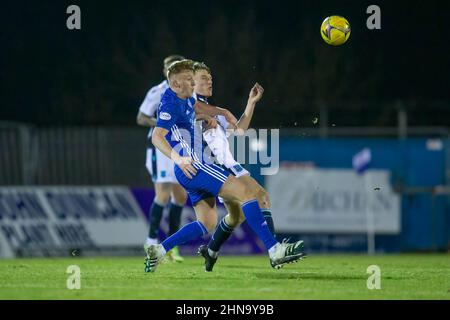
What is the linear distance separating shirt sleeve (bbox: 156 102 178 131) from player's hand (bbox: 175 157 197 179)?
16.3 inches

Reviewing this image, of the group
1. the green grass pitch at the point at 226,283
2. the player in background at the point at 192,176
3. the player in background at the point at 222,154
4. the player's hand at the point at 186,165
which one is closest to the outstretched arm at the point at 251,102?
the player in background at the point at 222,154

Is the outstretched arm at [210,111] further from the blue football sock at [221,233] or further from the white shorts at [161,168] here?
the white shorts at [161,168]

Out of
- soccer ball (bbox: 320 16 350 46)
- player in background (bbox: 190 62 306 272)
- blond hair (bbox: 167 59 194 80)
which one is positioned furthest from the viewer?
soccer ball (bbox: 320 16 350 46)

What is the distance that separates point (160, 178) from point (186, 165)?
3.70 metres

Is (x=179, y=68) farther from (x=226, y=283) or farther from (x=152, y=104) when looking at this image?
(x=152, y=104)

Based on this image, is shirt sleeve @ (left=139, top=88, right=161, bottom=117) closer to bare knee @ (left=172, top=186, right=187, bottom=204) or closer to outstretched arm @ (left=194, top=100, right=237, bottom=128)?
bare knee @ (left=172, top=186, right=187, bottom=204)

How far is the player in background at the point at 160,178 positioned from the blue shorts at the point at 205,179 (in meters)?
3.10

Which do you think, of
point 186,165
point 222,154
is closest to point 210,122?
point 222,154

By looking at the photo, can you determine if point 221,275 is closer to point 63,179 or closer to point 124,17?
point 63,179

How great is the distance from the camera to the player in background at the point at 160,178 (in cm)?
1348

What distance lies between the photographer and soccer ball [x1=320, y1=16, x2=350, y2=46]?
12.0 metres

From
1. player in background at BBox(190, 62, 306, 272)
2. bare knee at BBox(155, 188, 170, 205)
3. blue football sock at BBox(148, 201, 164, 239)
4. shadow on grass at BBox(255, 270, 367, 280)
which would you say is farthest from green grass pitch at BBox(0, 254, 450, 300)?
bare knee at BBox(155, 188, 170, 205)

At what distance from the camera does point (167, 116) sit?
10.1 m

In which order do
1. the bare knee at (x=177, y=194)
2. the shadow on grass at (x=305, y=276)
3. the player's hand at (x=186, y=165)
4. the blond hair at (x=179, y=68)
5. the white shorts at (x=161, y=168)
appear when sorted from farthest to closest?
the bare knee at (x=177, y=194), the white shorts at (x=161, y=168), the blond hair at (x=179, y=68), the shadow on grass at (x=305, y=276), the player's hand at (x=186, y=165)
